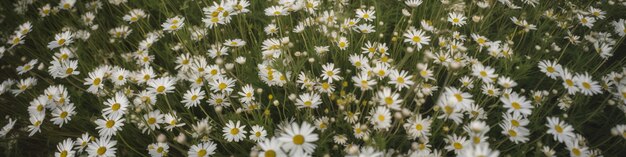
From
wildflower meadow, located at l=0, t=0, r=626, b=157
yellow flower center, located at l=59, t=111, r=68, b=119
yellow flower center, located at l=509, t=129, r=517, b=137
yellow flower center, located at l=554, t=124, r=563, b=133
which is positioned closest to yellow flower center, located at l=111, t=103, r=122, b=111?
wildflower meadow, located at l=0, t=0, r=626, b=157

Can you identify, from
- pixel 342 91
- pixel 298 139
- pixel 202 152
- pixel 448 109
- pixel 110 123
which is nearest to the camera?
pixel 298 139

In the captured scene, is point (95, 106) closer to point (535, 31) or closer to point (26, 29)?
point (26, 29)

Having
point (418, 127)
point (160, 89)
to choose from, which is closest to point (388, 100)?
point (418, 127)

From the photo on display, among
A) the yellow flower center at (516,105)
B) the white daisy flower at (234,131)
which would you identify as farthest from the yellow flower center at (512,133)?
the white daisy flower at (234,131)

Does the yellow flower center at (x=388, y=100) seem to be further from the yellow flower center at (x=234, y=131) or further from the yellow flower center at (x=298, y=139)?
the yellow flower center at (x=234, y=131)

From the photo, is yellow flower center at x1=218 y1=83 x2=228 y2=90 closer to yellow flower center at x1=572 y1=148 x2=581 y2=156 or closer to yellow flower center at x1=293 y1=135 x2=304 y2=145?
yellow flower center at x1=293 y1=135 x2=304 y2=145

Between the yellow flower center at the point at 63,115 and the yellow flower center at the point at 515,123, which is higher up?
Answer: the yellow flower center at the point at 63,115

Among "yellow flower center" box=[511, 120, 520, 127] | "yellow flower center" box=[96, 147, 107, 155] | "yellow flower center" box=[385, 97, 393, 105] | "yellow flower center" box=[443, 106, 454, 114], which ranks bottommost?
"yellow flower center" box=[511, 120, 520, 127]

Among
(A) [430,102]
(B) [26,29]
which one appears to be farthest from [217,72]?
(B) [26,29]

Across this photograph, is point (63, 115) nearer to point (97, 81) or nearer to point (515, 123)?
point (97, 81)
